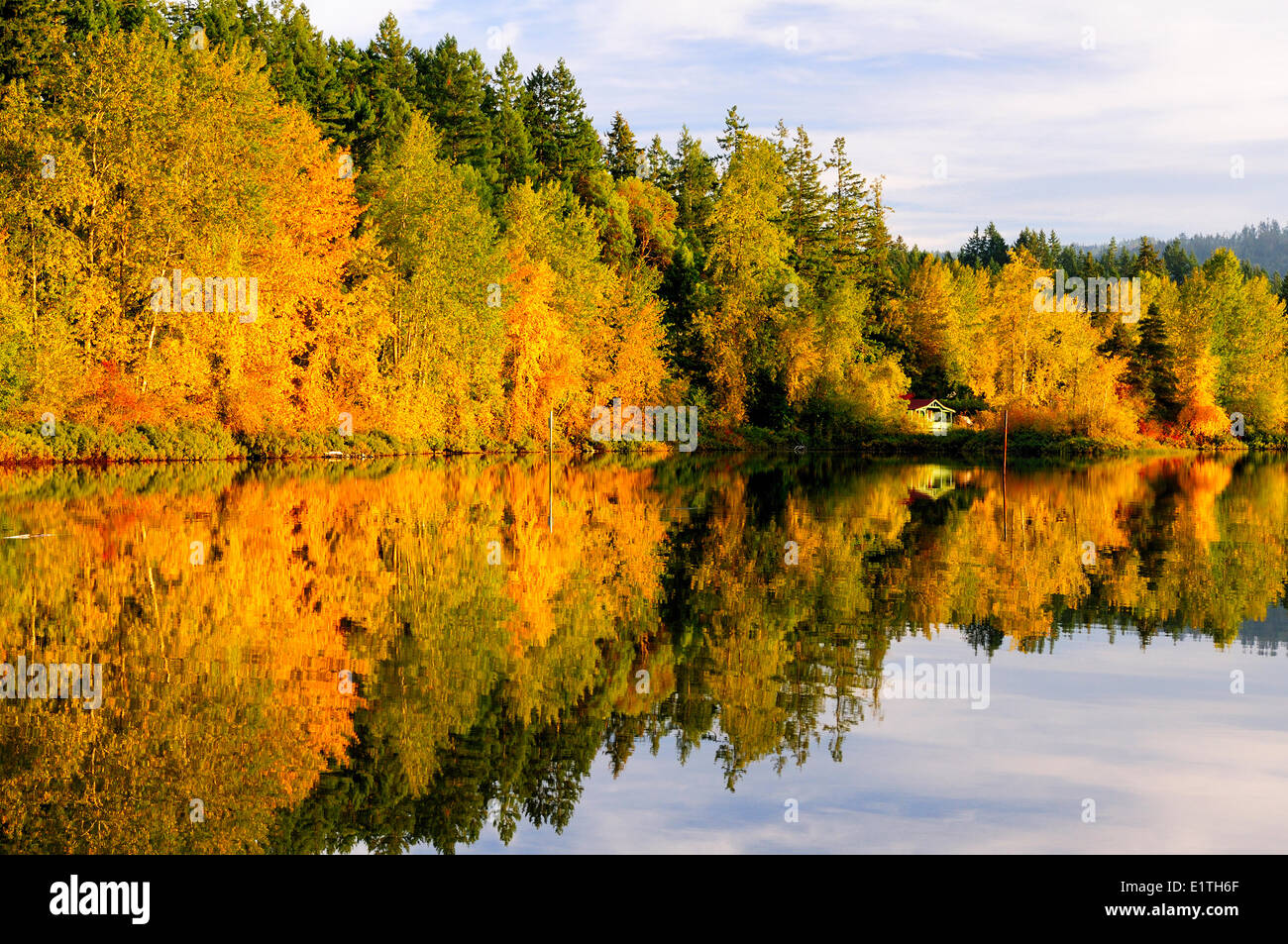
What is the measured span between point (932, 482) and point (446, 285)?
29570 mm

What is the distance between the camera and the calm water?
26.9 feet

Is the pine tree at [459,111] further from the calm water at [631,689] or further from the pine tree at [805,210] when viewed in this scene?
the calm water at [631,689]

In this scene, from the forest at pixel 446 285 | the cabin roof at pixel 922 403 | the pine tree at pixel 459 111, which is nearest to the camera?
the forest at pixel 446 285

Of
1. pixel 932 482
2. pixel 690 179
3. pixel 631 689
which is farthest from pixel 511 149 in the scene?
pixel 631 689

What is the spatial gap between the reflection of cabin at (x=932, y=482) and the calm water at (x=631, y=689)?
596 inches

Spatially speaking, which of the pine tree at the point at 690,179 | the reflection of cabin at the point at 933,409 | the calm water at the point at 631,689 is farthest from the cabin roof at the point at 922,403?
the calm water at the point at 631,689

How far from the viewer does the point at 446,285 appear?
2557 inches

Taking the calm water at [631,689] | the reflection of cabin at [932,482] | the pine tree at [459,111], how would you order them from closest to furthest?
the calm water at [631,689], the reflection of cabin at [932,482], the pine tree at [459,111]

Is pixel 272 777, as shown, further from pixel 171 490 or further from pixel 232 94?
pixel 232 94

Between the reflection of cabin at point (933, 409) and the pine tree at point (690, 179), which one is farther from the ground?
the pine tree at point (690, 179)

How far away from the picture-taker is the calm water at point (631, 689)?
8.20 meters

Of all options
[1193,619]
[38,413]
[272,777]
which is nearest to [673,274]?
[38,413]

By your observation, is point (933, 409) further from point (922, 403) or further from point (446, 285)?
point (446, 285)

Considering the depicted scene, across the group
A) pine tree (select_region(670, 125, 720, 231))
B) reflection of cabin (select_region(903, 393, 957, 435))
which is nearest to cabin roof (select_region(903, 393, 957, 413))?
reflection of cabin (select_region(903, 393, 957, 435))
